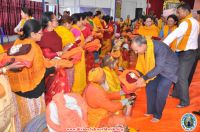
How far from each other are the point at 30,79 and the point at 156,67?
42.6 inches

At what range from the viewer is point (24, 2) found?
7.43m

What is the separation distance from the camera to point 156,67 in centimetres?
225

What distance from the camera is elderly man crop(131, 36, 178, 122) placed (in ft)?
7.02

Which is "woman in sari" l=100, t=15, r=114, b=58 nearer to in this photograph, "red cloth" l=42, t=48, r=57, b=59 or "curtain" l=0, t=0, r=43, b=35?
"curtain" l=0, t=0, r=43, b=35

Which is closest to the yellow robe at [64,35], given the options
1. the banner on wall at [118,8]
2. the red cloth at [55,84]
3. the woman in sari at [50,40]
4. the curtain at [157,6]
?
the woman in sari at [50,40]

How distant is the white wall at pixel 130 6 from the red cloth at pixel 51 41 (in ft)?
31.6

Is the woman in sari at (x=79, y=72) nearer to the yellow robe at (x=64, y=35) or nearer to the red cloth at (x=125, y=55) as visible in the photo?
the yellow robe at (x=64, y=35)

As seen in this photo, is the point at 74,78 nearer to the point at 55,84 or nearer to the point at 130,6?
the point at 55,84

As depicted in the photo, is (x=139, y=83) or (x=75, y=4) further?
(x=75, y=4)

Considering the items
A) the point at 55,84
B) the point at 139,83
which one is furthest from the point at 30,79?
the point at 139,83

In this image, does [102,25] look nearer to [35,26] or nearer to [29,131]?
[35,26]

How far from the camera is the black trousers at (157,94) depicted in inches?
95.4

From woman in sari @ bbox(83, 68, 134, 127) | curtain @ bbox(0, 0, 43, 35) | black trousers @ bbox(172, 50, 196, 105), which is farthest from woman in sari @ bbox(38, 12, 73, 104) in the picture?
curtain @ bbox(0, 0, 43, 35)

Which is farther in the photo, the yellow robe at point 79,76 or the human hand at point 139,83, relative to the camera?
the yellow robe at point 79,76
